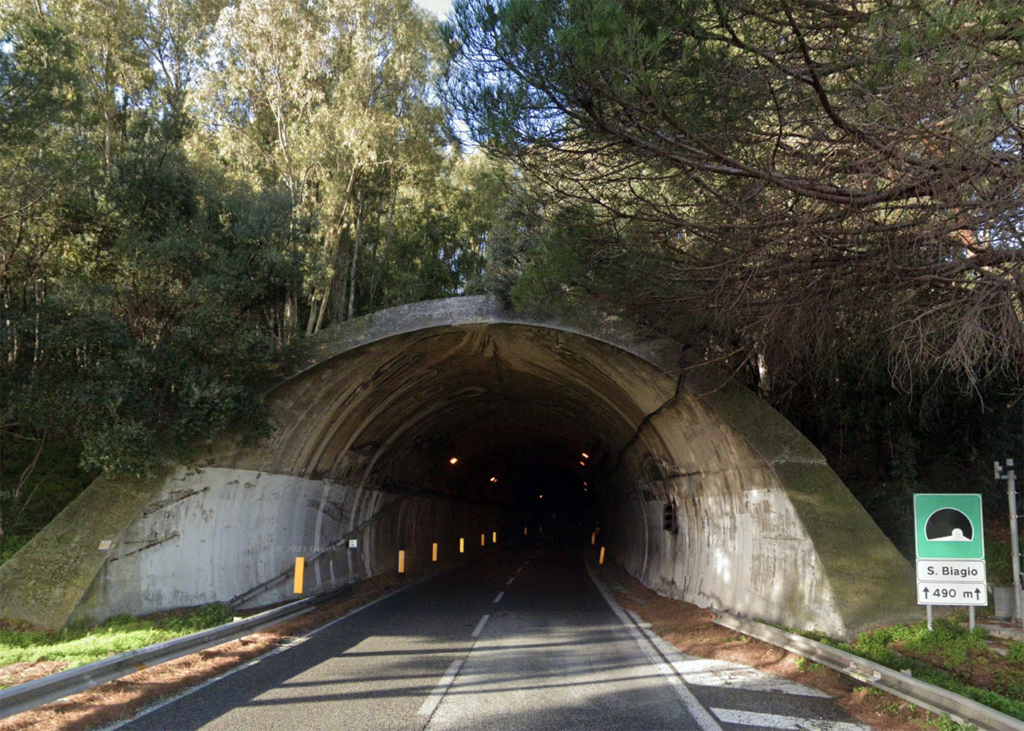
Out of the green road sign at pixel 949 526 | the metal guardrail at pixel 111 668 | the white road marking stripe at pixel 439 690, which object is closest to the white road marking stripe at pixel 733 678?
the green road sign at pixel 949 526

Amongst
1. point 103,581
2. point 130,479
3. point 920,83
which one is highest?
point 920,83

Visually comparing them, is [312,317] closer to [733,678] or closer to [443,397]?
[443,397]

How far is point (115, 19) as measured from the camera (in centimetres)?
1866

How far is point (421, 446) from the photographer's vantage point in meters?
25.1

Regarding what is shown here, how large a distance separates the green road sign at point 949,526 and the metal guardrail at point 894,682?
1599 mm

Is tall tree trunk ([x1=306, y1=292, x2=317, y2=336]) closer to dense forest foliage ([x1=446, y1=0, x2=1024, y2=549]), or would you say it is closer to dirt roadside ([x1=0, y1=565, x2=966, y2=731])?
dirt roadside ([x1=0, y1=565, x2=966, y2=731])

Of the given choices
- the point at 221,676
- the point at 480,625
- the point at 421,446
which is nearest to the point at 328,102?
the point at 421,446

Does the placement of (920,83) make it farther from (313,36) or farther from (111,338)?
(313,36)

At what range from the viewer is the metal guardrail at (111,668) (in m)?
5.95

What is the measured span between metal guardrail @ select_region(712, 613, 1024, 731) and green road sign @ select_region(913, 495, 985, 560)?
1.60 meters

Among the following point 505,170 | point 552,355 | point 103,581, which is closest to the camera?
point 505,170

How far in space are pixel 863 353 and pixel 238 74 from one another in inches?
679

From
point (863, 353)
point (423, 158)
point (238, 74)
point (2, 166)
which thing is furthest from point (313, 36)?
point (863, 353)

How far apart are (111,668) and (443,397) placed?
14.1 metres
